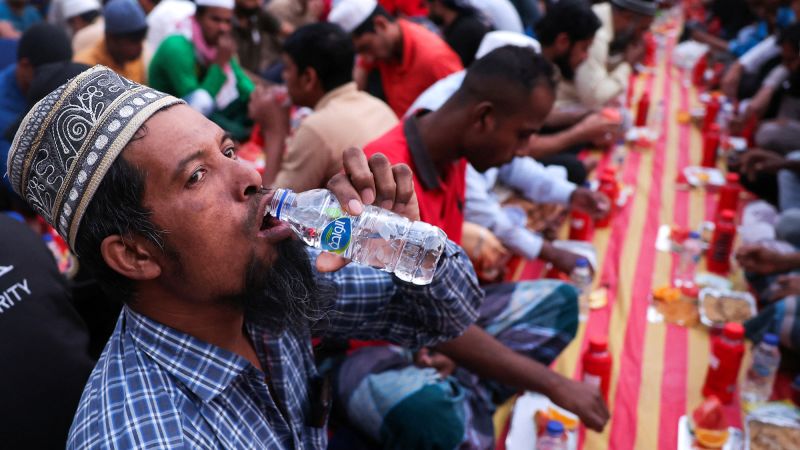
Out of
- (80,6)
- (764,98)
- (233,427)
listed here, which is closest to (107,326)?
(233,427)

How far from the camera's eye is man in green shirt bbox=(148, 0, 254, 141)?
4609mm

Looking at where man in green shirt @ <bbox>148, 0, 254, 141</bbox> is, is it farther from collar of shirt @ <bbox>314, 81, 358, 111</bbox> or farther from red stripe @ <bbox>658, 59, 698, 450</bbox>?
red stripe @ <bbox>658, 59, 698, 450</bbox>

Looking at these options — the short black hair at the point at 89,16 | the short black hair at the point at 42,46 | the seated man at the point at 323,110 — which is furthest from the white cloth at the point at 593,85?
the short black hair at the point at 89,16

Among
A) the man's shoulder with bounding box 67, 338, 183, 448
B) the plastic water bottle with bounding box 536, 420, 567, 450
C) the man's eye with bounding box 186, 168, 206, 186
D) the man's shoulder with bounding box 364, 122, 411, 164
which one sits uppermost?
the man's eye with bounding box 186, 168, 206, 186

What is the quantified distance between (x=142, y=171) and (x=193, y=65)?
379cm

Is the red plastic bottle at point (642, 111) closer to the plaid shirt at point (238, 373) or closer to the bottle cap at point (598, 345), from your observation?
the bottle cap at point (598, 345)

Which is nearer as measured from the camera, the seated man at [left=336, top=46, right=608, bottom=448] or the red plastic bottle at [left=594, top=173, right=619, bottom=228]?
the seated man at [left=336, top=46, right=608, bottom=448]

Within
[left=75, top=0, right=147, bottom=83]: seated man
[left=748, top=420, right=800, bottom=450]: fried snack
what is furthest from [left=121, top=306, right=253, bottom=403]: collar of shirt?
[left=75, top=0, right=147, bottom=83]: seated man

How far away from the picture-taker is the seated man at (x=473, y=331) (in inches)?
82.4

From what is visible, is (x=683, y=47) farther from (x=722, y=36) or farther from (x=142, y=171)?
(x=142, y=171)

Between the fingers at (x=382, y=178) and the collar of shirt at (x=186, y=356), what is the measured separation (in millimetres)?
472

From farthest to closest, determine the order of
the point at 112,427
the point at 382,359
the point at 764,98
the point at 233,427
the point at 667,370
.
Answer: the point at 764,98
the point at 667,370
the point at 382,359
the point at 233,427
the point at 112,427

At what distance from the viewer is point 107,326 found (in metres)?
2.31

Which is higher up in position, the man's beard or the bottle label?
the bottle label
